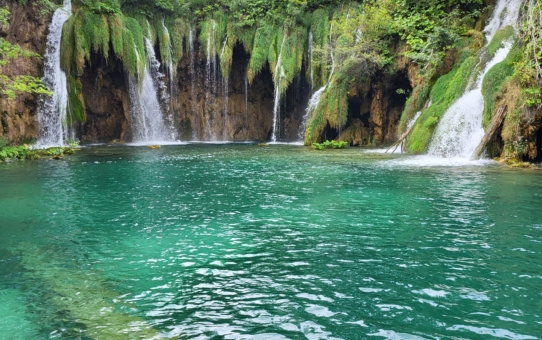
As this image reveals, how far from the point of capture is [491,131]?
51.9 feet

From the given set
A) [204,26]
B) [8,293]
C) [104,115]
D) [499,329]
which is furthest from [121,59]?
[499,329]

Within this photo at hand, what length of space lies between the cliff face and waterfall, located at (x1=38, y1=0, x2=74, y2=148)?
1.26 ft

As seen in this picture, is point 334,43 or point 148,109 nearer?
point 334,43

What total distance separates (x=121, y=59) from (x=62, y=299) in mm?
29696

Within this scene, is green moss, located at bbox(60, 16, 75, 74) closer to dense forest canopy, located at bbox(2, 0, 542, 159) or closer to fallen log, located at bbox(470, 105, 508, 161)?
dense forest canopy, located at bbox(2, 0, 542, 159)

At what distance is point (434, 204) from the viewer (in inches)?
371

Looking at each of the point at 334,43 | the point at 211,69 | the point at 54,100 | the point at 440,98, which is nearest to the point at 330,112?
the point at 334,43

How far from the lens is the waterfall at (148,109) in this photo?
34031 millimetres

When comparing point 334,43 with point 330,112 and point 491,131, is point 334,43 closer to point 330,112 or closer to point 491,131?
point 330,112

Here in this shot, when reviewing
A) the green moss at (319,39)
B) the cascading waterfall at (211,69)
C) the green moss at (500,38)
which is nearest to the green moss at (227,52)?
the cascading waterfall at (211,69)

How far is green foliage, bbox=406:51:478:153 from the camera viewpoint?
1909 cm

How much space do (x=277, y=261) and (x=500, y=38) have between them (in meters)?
17.4

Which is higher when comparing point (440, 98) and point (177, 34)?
point (177, 34)

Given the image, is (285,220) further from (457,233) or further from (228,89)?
(228,89)
